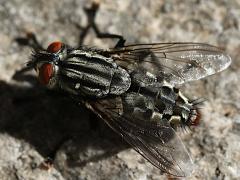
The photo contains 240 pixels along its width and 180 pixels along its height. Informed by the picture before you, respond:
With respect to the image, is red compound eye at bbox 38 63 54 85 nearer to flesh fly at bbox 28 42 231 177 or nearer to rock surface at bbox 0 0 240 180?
flesh fly at bbox 28 42 231 177

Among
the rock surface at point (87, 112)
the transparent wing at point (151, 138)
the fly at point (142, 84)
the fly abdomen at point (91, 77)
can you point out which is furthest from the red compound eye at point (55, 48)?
the transparent wing at point (151, 138)

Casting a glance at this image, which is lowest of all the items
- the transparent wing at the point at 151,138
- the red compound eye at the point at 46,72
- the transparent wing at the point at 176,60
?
the transparent wing at the point at 151,138

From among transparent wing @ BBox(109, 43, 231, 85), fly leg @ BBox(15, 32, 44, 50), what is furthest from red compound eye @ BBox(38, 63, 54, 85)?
fly leg @ BBox(15, 32, 44, 50)

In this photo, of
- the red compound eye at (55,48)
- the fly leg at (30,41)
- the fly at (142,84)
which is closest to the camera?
the fly at (142,84)

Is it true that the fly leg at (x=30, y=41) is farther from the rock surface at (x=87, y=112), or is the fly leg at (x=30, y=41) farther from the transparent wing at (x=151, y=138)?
the transparent wing at (x=151, y=138)

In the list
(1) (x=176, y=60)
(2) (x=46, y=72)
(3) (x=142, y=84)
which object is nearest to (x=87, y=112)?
(2) (x=46, y=72)

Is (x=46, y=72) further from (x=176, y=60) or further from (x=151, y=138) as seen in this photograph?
(x=176, y=60)

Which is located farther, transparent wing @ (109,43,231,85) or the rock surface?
transparent wing @ (109,43,231,85)

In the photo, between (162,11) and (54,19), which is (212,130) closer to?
(162,11)
